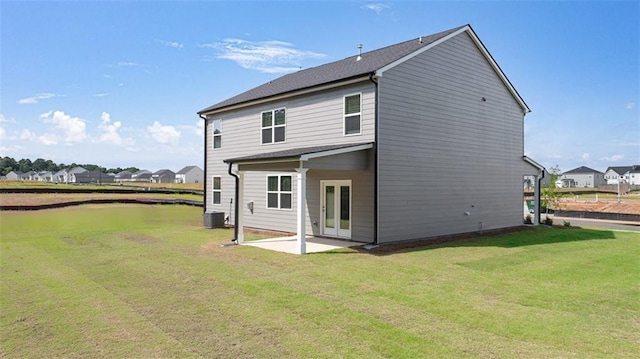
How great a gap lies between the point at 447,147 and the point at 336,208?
474 cm

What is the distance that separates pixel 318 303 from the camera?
653 centimetres

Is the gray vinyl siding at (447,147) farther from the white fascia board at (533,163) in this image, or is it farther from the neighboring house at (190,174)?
the neighboring house at (190,174)

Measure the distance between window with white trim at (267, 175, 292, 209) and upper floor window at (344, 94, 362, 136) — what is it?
353cm

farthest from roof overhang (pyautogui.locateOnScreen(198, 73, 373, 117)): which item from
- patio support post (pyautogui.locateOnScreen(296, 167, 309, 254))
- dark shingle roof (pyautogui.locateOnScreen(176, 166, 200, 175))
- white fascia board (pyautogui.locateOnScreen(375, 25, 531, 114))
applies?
dark shingle roof (pyautogui.locateOnScreen(176, 166, 200, 175))

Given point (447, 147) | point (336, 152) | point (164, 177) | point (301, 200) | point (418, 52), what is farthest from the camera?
point (164, 177)

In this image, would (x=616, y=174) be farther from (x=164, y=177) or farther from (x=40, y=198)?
(x=164, y=177)

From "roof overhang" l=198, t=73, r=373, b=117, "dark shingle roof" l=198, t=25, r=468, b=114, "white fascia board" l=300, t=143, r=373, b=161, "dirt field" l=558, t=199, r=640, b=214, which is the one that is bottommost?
"dirt field" l=558, t=199, r=640, b=214

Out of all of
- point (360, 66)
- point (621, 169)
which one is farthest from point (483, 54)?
point (621, 169)

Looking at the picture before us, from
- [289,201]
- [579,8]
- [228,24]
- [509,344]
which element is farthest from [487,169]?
[509,344]

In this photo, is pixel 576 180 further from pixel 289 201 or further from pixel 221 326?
pixel 221 326

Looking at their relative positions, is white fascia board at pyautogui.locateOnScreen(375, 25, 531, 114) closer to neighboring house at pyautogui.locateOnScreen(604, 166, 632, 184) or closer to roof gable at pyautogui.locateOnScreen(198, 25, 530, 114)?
roof gable at pyautogui.locateOnScreen(198, 25, 530, 114)

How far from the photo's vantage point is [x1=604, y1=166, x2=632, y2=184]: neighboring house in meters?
96.9

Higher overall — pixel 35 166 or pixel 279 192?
pixel 35 166

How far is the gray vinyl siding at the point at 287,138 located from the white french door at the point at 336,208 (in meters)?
0.50
